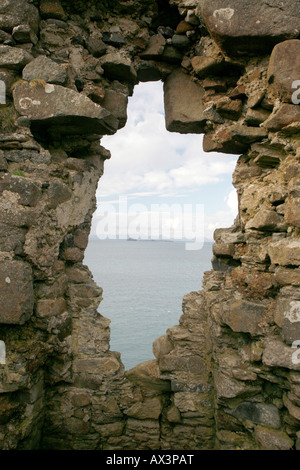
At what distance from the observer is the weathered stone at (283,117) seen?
111 inches

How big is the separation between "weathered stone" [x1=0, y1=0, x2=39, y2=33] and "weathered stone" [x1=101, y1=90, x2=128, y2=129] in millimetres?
977

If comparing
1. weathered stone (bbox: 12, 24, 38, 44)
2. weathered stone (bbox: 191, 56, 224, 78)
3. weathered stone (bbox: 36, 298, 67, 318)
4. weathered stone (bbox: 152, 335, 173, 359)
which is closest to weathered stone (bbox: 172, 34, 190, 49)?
weathered stone (bbox: 191, 56, 224, 78)

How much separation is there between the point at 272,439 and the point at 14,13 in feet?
14.7

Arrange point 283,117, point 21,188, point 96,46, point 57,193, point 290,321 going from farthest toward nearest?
point 96,46 < point 57,193 < point 21,188 < point 283,117 < point 290,321

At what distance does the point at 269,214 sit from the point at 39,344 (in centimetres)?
248

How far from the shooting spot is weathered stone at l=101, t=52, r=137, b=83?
347 centimetres

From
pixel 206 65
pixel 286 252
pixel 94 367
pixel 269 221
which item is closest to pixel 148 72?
pixel 206 65

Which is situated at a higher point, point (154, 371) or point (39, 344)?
point (39, 344)

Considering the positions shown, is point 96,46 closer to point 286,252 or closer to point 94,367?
point 286,252

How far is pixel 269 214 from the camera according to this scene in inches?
116

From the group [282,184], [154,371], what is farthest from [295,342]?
[154,371]

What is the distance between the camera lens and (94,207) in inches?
147
